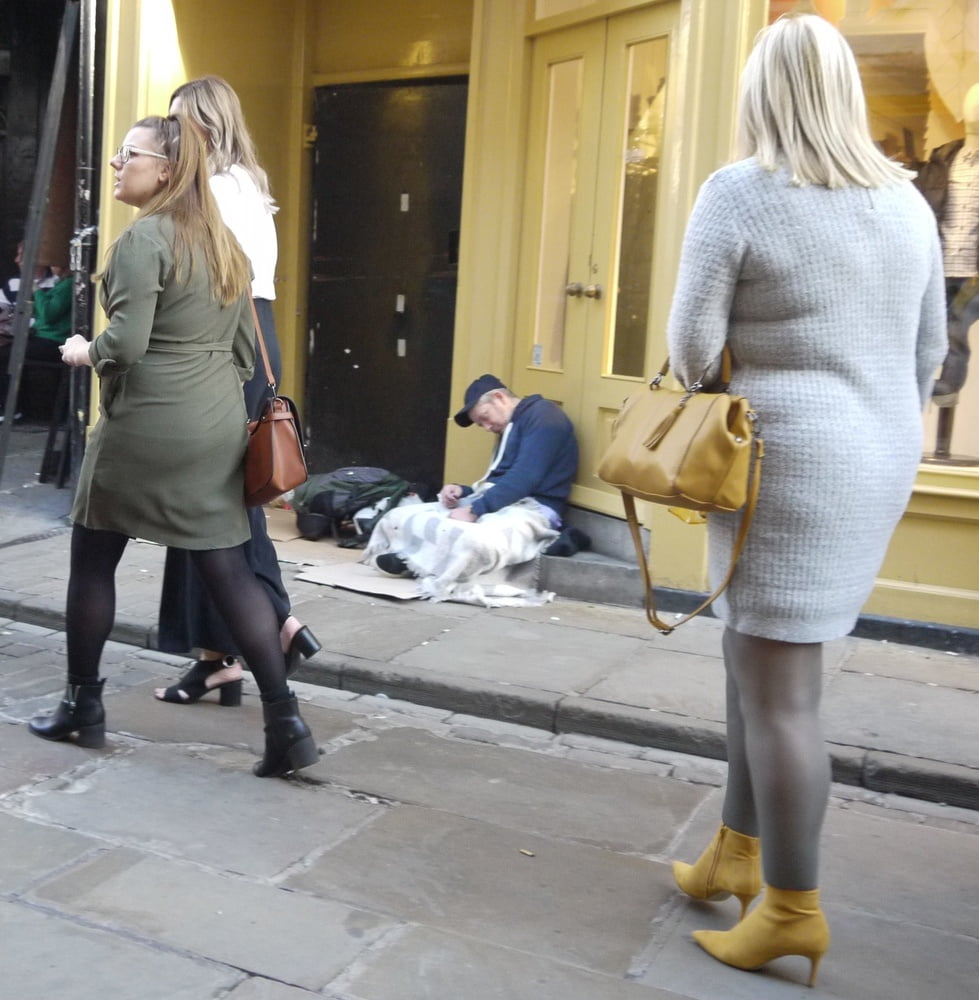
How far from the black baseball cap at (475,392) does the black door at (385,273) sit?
1.10 m

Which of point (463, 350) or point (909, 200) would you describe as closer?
point (909, 200)

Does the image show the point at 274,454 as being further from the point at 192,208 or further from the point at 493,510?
the point at 493,510

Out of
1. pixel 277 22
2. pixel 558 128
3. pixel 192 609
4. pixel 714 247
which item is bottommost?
pixel 192 609

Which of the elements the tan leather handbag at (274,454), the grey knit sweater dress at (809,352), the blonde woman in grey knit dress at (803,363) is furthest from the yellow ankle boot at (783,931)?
the tan leather handbag at (274,454)

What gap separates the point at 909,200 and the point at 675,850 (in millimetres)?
1822

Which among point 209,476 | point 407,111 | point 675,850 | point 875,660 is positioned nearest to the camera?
point 675,850

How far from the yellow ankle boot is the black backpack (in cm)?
441

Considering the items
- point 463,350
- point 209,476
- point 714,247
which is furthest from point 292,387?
point 714,247

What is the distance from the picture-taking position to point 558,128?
7008mm

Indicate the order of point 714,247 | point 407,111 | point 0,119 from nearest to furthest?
point 714,247 → point 407,111 → point 0,119

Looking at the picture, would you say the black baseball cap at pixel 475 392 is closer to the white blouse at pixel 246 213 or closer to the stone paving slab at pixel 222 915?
the white blouse at pixel 246 213

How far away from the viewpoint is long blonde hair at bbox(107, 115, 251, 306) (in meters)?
3.77

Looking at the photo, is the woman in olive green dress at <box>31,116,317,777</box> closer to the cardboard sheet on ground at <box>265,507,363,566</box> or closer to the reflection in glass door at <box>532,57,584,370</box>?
the cardboard sheet on ground at <box>265,507,363,566</box>

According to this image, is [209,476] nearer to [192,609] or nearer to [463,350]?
[192,609]
